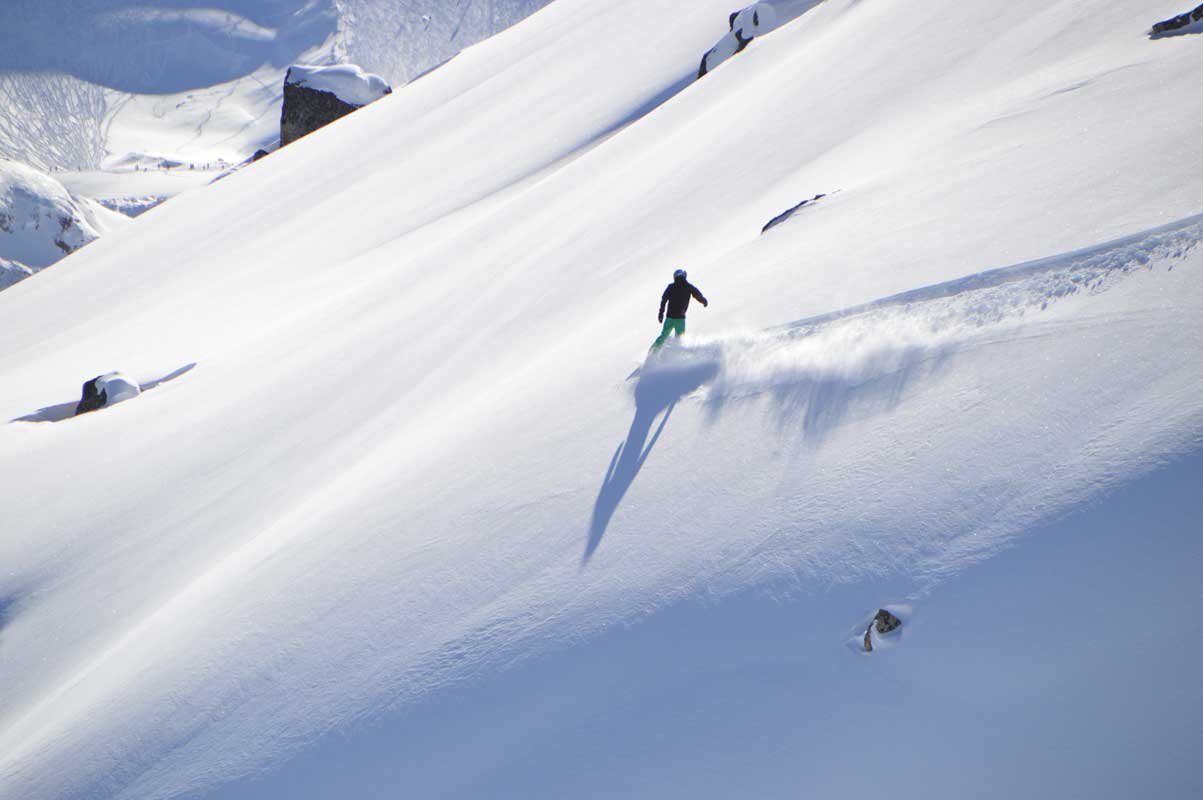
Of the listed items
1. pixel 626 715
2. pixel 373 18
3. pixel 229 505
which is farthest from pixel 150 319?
pixel 373 18

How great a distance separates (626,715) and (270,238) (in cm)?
2203

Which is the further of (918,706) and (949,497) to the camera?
(949,497)

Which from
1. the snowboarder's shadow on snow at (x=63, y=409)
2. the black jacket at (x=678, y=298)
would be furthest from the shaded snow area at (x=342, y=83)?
the black jacket at (x=678, y=298)

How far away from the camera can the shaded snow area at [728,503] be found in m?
4.91

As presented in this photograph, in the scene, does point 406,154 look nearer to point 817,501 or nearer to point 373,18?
point 817,501

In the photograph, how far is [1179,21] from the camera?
10.3 metres

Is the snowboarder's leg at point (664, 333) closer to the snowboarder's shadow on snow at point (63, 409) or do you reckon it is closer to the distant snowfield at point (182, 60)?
the snowboarder's shadow on snow at point (63, 409)

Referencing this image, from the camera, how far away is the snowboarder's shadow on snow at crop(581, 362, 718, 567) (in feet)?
22.1

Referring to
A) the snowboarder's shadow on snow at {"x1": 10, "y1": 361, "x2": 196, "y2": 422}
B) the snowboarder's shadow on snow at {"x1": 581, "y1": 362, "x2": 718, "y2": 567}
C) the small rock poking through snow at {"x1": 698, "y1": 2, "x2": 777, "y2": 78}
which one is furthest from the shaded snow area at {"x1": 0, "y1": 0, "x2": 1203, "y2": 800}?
the small rock poking through snow at {"x1": 698, "y1": 2, "x2": 777, "y2": 78}

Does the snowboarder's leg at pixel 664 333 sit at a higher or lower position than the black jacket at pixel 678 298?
lower

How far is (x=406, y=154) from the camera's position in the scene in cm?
2634

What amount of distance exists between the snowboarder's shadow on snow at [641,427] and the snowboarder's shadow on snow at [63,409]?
37.1ft

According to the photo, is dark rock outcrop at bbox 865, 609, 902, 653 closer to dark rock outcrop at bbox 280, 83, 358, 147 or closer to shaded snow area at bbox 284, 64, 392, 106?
shaded snow area at bbox 284, 64, 392, 106

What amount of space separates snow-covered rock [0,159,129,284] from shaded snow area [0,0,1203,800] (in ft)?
130
